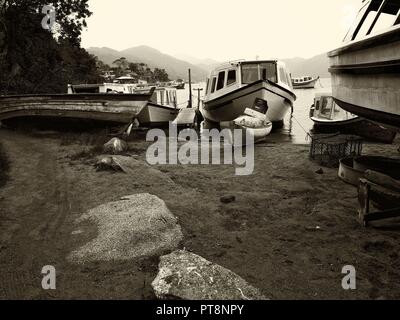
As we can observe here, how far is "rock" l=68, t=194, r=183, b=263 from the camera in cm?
453

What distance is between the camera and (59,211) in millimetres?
5980

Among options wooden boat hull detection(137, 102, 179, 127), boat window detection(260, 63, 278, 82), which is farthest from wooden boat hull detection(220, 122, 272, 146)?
wooden boat hull detection(137, 102, 179, 127)

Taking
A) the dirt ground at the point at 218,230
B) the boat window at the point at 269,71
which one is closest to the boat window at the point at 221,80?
the boat window at the point at 269,71

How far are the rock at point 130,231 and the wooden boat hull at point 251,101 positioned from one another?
10.5m

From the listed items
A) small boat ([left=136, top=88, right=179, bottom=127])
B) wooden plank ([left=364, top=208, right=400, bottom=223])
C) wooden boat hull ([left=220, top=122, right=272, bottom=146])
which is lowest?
wooden plank ([left=364, top=208, right=400, bottom=223])

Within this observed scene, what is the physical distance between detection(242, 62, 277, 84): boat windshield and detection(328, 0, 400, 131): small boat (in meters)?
9.55

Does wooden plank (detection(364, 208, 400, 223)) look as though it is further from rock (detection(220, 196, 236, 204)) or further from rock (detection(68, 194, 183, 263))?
rock (detection(68, 194, 183, 263))

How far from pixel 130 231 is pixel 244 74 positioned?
43.6 ft

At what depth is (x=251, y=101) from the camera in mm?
15633

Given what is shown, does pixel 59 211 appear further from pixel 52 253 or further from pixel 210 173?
pixel 210 173

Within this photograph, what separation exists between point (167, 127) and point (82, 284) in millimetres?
14979

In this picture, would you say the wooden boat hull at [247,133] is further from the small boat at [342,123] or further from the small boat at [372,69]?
the small boat at [372,69]

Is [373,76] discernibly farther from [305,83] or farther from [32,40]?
[305,83]
